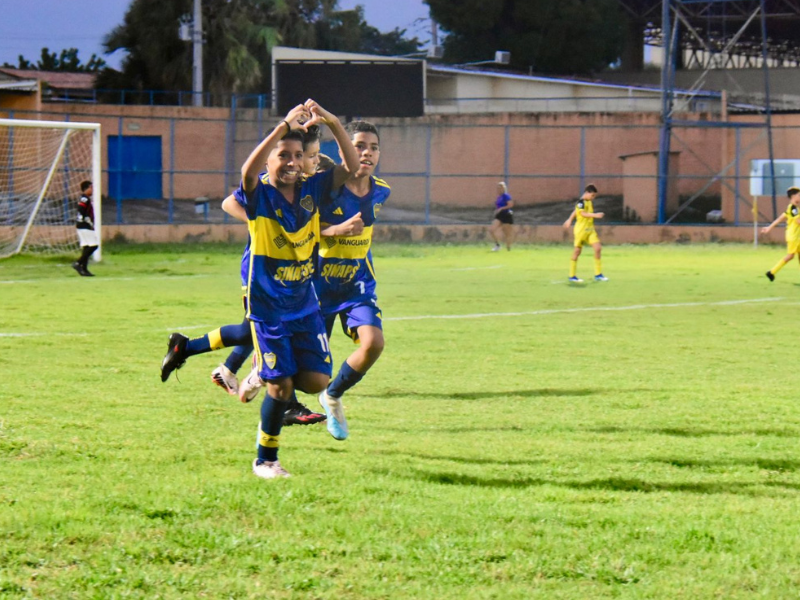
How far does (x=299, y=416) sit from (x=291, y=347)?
1379 mm

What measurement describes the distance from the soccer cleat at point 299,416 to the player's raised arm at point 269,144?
74.4 inches

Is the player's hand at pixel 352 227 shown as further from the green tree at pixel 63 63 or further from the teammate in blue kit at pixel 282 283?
the green tree at pixel 63 63

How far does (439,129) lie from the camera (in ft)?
141

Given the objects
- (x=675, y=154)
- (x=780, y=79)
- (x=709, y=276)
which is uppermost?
(x=780, y=79)

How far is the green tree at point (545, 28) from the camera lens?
184 ft

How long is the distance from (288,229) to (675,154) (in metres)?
36.2

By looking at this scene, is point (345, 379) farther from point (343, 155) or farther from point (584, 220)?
point (584, 220)

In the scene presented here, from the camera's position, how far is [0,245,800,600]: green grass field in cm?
405

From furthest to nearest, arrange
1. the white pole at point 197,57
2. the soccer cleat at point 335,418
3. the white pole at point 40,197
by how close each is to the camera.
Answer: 1. the white pole at point 197,57
2. the white pole at point 40,197
3. the soccer cleat at point 335,418

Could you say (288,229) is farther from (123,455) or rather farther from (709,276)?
(709,276)

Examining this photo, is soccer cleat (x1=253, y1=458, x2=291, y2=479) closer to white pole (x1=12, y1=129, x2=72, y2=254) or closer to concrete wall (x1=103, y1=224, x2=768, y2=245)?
white pole (x1=12, y1=129, x2=72, y2=254)

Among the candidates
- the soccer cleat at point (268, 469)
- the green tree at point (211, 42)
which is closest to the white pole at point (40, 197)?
the soccer cleat at point (268, 469)

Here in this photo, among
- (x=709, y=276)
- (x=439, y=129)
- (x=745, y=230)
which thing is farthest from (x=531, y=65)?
(x=709, y=276)

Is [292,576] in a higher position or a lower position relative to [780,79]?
lower
